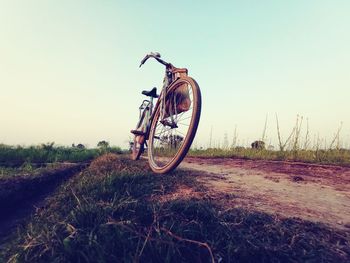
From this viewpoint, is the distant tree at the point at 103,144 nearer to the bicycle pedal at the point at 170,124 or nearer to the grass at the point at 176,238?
the bicycle pedal at the point at 170,124

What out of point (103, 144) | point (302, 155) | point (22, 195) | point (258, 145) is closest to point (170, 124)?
point (22, 195)

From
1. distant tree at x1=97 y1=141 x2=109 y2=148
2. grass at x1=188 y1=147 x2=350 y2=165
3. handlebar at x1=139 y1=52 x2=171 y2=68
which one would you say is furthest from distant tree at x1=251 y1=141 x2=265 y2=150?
distant tree at x1=97 y1=141 x2=109 y2=148

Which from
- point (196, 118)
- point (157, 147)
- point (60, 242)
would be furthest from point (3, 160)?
→ point (60, 242)

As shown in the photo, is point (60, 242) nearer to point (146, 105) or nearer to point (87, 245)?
point (87, 245)

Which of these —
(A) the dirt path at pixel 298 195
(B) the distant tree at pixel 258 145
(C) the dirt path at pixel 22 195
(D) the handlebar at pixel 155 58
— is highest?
(D) the handlebar at pixel 155 58

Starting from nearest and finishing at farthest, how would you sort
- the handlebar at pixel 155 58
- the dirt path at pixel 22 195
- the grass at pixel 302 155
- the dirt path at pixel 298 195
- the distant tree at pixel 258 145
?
the dirt path at pixel 298 195 → the dirt path at pixel 22 195 → the handlebar at pixel 155 58 → the grass at pixel 302 155 → the distant tree at pixel 258 145

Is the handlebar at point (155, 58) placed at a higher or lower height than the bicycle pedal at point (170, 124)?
higher

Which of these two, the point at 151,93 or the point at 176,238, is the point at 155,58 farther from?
the point at 176,238

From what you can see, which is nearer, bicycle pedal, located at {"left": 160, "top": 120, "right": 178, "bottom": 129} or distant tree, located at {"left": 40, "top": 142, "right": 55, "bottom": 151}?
bicycle pedal, located at {"left": 160, "top": 120, "right": 178, "bottom": 129}

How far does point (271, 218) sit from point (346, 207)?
3.56 feet

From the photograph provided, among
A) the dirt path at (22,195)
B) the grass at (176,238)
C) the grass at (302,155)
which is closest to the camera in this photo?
the grass at (176,238)

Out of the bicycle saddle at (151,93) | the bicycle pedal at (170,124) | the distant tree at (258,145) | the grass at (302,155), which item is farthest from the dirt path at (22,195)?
the distant tree at (258,145)

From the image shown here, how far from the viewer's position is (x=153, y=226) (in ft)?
5.80

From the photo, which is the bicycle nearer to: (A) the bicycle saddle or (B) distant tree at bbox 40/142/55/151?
(A) the bicycle saddle
